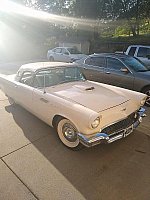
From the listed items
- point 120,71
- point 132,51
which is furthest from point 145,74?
point 132,51

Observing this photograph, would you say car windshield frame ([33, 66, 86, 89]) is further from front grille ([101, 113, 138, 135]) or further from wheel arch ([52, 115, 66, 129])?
front grille ([101, 113, 138, 135])

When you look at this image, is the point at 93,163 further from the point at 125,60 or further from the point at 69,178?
the point at 125,60

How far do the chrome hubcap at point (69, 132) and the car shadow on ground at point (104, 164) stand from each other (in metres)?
0.22

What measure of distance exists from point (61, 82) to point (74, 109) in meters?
1.33

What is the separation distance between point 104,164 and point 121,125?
2.43ft

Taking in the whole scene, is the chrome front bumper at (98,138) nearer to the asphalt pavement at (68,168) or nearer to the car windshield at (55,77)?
the asphalt pavement at (68,168)

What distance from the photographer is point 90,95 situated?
385cm

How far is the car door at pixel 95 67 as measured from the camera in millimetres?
6840

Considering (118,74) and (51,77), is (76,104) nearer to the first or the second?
(51,77)

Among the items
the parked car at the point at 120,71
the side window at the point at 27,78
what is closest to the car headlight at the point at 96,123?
the side window at the point at 27,78

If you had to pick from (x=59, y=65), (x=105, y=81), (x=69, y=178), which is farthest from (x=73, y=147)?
(x=105, y=81)

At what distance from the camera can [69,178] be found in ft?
9.68

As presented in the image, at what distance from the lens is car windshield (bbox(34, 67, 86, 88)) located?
4.36 metres

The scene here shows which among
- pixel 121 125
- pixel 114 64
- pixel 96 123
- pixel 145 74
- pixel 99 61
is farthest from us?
pixel 99 61
